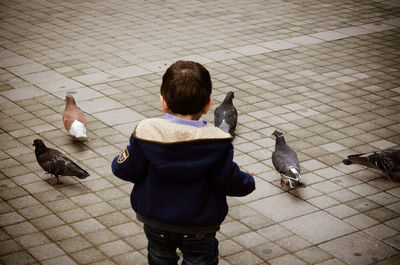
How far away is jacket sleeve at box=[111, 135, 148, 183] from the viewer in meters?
2.83

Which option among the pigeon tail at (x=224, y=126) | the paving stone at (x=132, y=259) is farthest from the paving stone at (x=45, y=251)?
the pigeon tail at (x=224, y=126)

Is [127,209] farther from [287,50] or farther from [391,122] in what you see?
[287,50]

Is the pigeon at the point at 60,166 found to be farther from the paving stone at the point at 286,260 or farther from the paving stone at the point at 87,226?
the paving stone at the point at 286,260

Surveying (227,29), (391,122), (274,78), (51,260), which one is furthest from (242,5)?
(51,260)

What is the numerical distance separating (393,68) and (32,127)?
21.8 feet

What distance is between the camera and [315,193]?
19.8 ft

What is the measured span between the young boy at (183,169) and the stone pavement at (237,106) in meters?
2.06

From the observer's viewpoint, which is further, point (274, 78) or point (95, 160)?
point (274, 78)

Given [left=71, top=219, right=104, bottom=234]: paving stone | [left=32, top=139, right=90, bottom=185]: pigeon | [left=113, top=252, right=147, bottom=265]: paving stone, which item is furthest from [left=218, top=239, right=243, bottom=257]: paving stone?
[left=32, top=139, right=90, bottom=185]: pigeon

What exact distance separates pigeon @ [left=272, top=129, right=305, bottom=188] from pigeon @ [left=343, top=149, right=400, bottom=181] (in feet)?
2.72

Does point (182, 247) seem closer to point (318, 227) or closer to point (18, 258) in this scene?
point (18, 258)

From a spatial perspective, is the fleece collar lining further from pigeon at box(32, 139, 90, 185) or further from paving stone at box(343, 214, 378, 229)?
pigeon at box(32, 139, 90, 185)

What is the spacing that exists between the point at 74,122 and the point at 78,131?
185 millimetres

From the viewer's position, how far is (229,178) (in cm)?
280
